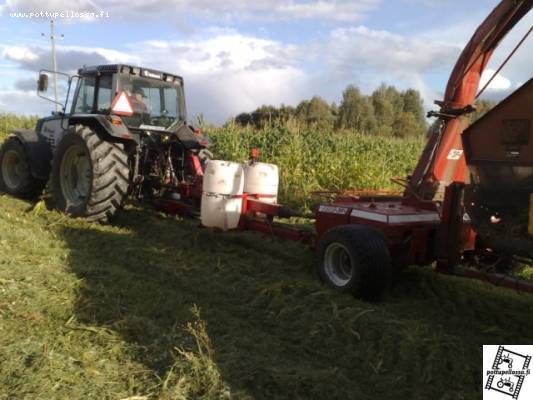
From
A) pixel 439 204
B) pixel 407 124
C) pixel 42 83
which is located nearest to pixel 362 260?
pixel 439 204

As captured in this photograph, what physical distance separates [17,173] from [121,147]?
283cm

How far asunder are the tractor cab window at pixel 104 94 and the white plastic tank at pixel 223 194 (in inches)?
85.3

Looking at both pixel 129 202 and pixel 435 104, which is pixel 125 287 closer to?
pixel 435 104

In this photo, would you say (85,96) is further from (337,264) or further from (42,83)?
(337,264)

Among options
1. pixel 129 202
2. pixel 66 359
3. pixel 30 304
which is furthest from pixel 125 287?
pixel 129 202

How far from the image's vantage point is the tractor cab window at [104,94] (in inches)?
290

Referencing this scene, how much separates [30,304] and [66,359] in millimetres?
846

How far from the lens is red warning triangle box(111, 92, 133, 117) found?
7176 millimetres

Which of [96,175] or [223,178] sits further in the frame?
[96,175]

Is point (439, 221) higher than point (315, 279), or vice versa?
point (439, 221)

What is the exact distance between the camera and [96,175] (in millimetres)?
6734

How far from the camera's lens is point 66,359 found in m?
2.94

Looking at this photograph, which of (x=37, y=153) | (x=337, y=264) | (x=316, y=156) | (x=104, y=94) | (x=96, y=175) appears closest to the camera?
(x=337, y=264)

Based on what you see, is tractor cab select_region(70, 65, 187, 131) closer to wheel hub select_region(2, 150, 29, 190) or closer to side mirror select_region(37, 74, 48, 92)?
side mirror select_region(37, 74, 48, 92)
